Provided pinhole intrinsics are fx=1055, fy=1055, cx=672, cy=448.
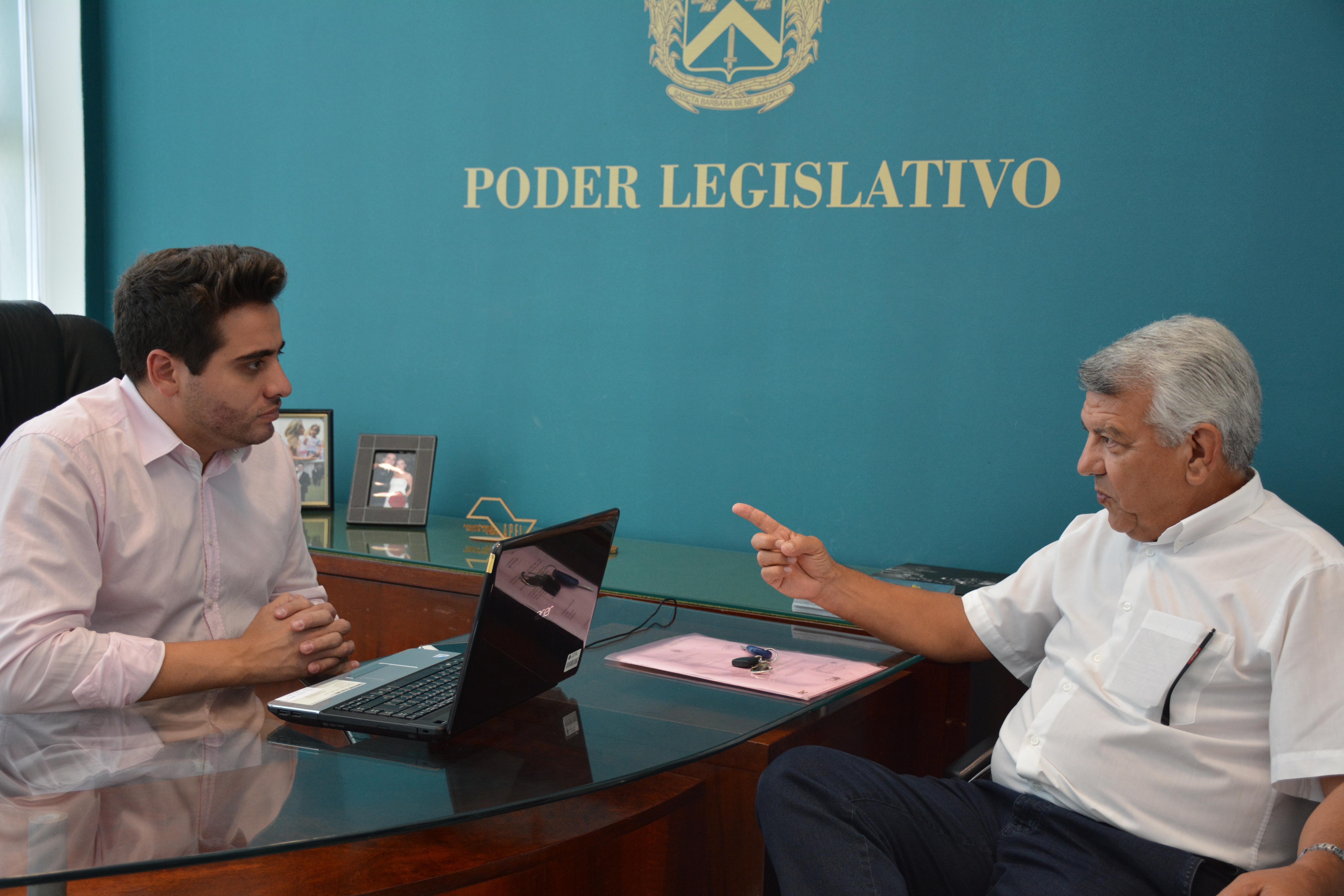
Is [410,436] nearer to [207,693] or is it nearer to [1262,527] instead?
[207,693]

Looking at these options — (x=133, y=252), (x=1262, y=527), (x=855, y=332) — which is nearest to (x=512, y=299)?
(x=855, y=332)

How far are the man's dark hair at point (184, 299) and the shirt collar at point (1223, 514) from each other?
156cm

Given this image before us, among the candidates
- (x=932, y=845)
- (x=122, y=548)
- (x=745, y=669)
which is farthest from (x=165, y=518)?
(x=932, y=845)

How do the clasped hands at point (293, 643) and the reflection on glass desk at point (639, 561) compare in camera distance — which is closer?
the clasped hands at point (293, 643)

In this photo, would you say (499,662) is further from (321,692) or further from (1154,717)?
(1154,717)

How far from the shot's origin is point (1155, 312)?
7.68ft

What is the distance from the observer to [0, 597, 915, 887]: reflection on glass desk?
1.02 m

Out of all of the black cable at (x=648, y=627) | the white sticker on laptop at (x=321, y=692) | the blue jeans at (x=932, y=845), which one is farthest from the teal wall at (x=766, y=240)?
the white sticker on laptop at (x=321, y=692)

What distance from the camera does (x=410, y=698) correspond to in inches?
56.1

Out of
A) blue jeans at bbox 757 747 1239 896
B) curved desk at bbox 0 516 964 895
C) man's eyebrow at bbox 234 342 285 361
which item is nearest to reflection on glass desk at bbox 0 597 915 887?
curved desk at bbox 0 516 964 895

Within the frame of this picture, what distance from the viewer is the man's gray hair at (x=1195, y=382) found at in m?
1.62

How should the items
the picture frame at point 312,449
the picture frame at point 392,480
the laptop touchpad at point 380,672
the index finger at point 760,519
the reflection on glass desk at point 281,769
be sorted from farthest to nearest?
1. the picture frame at point 312,449
2. the picture frame at point 392,480
3. the index finger at point 760,519
4. the laptop touchpad at point 380,672
5. the reflection on glass desk at point 281,769

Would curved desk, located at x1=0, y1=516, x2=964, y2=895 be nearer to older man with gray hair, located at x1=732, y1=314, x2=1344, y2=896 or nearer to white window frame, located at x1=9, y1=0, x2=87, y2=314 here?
older man with gray hair, located at x1=732, y1=314, x2=1344, y2=896

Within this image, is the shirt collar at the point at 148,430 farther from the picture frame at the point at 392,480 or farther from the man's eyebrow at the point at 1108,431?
the man's eyebrow at the point at 1108,431
